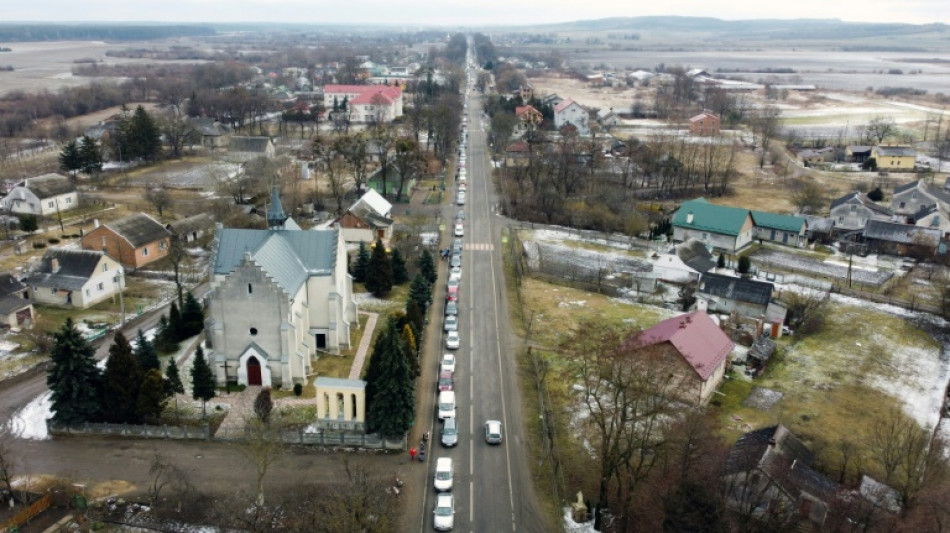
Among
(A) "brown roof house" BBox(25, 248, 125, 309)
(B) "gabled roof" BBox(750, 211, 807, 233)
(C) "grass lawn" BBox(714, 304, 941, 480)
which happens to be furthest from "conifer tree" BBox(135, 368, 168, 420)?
(B) "gabled roof" BBox(750, 211, 807, 233)

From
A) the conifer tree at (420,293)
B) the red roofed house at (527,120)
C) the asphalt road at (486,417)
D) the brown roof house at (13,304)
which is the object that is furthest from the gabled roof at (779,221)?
the brown roof house at (13,304)

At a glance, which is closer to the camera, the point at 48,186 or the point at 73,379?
the point at 73,379

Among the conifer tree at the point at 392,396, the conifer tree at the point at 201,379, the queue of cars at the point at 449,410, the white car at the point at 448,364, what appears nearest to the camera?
the queue of cars at the point at 449,410

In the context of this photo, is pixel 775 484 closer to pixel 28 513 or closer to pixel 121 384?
pixel 28 513

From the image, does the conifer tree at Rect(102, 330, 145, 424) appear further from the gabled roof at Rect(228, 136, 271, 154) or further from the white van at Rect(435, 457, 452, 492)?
the gabled roof at Rect(228, 136, 271, 154)

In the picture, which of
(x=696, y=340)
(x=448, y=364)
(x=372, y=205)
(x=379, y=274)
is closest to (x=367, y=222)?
(x=372, y=205)

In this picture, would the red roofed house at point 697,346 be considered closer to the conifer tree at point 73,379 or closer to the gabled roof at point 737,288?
the gabled roof at point 737,288
